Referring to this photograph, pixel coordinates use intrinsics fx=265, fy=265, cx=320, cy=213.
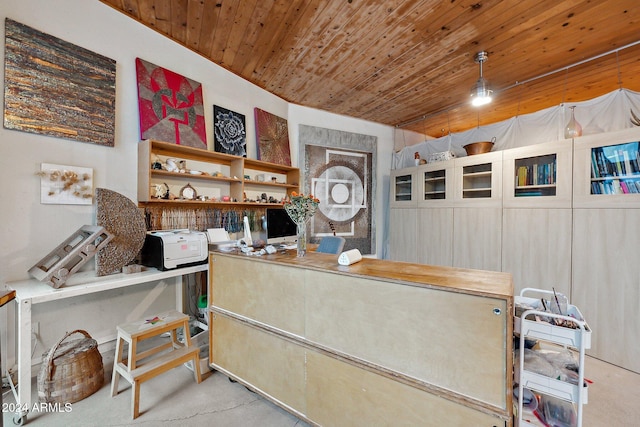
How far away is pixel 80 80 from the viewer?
2.13 metres

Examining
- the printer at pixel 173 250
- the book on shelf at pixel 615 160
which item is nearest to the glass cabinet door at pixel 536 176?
the book on shelf at pixel 615 160

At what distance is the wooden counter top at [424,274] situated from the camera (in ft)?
3.81

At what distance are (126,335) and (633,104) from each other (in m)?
4.69

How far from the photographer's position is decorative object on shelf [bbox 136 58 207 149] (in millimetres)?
2486

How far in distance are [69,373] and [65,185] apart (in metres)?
1.37

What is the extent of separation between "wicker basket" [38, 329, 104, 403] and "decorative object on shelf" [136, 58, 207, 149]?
5.79ft

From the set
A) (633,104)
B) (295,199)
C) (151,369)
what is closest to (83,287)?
(151,369)

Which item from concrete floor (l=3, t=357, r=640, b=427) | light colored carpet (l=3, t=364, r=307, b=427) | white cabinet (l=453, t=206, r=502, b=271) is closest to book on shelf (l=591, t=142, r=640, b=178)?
white cabinet (l=453, t=206, r=502, b=271)

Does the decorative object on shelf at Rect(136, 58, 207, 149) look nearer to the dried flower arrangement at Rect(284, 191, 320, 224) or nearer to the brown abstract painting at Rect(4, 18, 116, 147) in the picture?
the brown abstract painting at Rect(4, 18, 116, 147)

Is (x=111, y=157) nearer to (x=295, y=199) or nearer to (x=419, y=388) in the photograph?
(x=295, y=199)

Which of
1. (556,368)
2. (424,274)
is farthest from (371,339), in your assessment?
(556,368)

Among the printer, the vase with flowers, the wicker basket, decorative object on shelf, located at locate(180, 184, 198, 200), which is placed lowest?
the wicker basket

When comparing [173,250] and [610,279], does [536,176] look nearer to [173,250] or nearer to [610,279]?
[610,279]

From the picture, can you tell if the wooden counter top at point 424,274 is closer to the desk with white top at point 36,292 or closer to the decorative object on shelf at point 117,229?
the desk with white top at point 36,292
